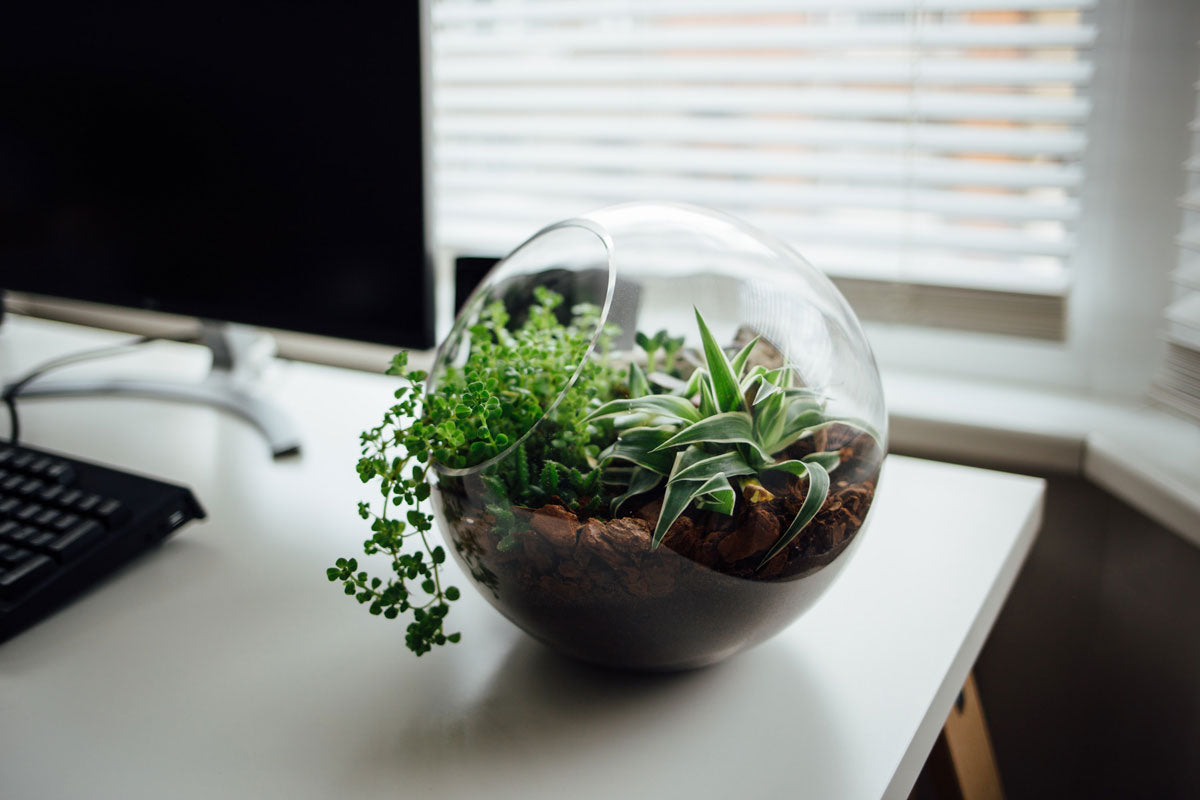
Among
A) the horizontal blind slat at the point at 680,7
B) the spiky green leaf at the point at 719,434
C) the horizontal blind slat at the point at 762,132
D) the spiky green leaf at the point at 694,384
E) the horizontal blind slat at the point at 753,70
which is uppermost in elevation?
the horizontal blind slat at the point at 680,7

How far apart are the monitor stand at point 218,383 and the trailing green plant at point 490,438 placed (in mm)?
463

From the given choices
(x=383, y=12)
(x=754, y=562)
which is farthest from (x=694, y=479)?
(x=383, y=12)

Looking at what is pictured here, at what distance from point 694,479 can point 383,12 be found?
51 centimetres

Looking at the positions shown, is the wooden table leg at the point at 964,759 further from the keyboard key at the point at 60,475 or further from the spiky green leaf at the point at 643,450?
the keyboard key at the point at 60,475

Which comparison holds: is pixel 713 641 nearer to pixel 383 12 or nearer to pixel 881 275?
pixel 383 12

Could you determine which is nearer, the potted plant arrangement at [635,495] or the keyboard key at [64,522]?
the potted plant arrangement at [635,495]

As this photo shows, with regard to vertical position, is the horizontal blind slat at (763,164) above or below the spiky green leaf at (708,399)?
above

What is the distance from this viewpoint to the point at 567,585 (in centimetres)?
46

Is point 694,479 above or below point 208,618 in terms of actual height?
above

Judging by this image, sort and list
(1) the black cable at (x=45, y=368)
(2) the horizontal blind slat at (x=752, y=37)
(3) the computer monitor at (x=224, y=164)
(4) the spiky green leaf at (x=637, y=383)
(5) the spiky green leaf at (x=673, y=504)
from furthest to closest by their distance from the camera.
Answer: (2) the horizontal blind slat at (x=752, y=37) < (1) the black cable at (x=45, y=368) < (3) the computer monitor at (x=224, y=164) < (4) the spiky green leaf at (x=637, y=383) < (5) the spiky green leaf at (x=673, y=504)

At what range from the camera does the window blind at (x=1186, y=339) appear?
83 centimetres

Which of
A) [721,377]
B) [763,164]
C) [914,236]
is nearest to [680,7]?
[763,164]

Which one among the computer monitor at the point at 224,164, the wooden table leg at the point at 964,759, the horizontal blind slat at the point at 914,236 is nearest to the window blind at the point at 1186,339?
the horizontal blind slat at the point at 914,236

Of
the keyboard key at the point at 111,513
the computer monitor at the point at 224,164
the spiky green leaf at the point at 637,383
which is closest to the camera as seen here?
the spiky green leaf at the point at 637,383
